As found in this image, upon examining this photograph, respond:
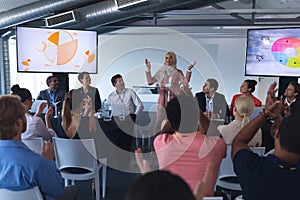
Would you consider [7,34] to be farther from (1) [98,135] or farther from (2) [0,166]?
(2) [0,166]

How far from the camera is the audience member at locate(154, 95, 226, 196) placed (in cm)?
163

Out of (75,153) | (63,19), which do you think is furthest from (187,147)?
(63,19)

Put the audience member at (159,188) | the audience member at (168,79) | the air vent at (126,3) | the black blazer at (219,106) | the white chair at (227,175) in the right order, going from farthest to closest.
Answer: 1. the air vent at (126,3)
2. the black blazer at (219,106)
3. the audience member at (168,79)
4. the white chair at (227,175)
5. the audience member at (159,188)

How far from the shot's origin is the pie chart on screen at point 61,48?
15.8 ft

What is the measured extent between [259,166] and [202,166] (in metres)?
0.34

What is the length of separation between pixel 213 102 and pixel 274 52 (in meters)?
1.37

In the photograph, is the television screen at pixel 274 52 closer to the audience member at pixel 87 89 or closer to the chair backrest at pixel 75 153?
the audience member at pixel 87 89

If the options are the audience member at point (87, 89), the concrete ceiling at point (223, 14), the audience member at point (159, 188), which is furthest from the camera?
the concrete ceiling at point (223, 14)

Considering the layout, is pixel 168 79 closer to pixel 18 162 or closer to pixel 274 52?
pixel 274 52

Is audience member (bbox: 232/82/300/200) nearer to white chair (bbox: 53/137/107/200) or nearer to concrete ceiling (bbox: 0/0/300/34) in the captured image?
white chair (bbox: 53/137/107/200)

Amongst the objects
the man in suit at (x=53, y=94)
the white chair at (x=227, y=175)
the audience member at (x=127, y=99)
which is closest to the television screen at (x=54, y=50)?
the man in suit at (x=53, y=94)

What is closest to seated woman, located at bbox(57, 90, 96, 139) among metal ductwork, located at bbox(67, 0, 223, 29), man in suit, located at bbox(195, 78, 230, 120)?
man in suit, located at bbox(195, 78, 230, 120)

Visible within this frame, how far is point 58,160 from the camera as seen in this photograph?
2.70 m

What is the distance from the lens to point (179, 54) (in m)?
8.23
